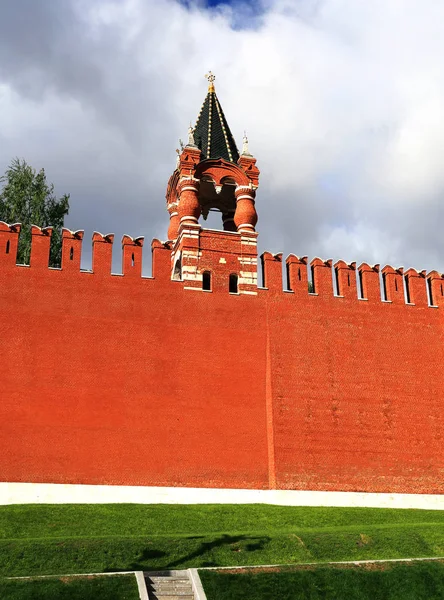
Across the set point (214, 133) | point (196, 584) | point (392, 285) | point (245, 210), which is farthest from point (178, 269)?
point (196, 584)

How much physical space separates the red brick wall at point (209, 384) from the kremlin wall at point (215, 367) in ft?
0.12

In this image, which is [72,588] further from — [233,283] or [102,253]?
[233,283]

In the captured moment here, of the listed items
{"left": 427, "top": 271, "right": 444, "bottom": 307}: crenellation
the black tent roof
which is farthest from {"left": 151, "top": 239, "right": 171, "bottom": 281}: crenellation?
{"left": 427, "top": 271, "right": 444, "bottom": 307}: crenellation

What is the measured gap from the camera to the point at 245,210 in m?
21.3

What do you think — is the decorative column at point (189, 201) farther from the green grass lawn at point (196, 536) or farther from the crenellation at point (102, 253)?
the green grass lawn at point (196, 536)

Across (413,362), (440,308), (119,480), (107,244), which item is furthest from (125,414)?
(440,308)

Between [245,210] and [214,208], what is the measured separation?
112 inches

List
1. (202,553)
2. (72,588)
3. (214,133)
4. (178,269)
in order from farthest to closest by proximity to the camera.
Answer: (214,133) → (178,269) → (202,553) → (72,588)

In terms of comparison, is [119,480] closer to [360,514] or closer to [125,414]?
[125,414]

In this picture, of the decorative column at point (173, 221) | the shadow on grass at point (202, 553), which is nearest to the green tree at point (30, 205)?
the decorative column at point (173, 221)

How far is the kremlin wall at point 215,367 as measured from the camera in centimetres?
1711

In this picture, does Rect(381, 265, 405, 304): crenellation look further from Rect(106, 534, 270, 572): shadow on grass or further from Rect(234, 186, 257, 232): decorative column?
Rect(106, 534, 270, 572): shadow on grass

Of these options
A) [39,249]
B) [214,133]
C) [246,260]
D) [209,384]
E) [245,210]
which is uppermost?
[214,133]

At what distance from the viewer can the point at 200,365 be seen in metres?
18.6
